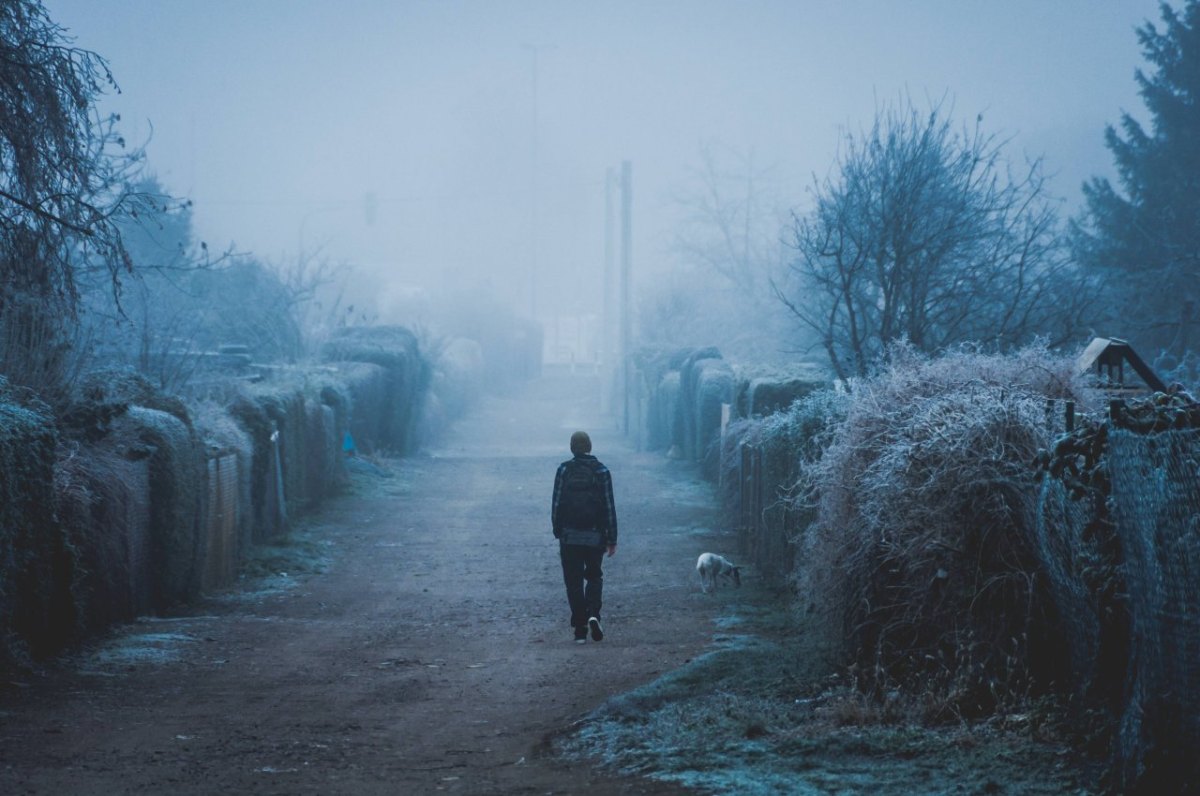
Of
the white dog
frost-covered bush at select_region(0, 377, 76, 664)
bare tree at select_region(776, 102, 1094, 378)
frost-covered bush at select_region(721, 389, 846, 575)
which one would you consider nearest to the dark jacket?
frost-covered bush at select_region(721, 389, 846, 575)

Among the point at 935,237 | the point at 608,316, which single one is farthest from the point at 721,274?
the point at 935,237

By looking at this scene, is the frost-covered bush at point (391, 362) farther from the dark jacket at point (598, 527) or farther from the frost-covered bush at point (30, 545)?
the frost-covered bush at point (30, 545)

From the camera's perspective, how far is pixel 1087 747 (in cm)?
592

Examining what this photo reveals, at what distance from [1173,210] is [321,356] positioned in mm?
19302

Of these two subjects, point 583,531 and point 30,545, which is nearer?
point 30,545

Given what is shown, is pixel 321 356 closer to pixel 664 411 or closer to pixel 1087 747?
pixel 664 411

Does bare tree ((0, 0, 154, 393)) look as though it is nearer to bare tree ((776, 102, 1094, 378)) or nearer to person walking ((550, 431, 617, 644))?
person walking ((550, 431, 617, 644))

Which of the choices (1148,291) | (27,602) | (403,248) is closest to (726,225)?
(1148,291)

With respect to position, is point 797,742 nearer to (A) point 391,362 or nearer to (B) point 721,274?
(A) point 391,362

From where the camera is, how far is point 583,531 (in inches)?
435

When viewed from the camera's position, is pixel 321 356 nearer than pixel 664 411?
Yes

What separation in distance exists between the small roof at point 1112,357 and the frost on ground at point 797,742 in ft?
11.1

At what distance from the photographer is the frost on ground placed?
18.9 ft

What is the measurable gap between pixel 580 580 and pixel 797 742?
4712 mm
